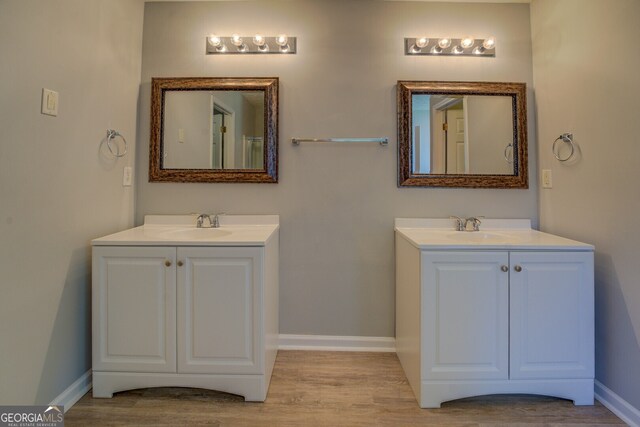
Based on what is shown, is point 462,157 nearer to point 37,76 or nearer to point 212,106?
point 212,106

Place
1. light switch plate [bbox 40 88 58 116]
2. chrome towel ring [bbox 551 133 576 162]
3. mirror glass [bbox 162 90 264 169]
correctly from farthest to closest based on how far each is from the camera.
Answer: mirror glass [bbox 162 90 264 169], chrome towel ring [bbox 551 133 576 162], light switch plate [bbox 40 88 58 116]

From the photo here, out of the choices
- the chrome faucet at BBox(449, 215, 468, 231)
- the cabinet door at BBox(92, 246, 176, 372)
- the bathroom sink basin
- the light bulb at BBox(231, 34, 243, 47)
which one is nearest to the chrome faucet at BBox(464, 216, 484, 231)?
the chrome faucet at BBox(449, 215, 468, 231)

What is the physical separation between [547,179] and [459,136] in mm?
588

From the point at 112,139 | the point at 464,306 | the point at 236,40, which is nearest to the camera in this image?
the point at 464,306

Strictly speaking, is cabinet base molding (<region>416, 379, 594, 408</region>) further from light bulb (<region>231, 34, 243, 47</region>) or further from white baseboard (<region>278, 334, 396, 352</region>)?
light bulb (<region>231, 34, 243, 47</region>)

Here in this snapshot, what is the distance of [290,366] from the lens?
192cm

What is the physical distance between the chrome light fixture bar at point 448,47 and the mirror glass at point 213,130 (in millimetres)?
1010

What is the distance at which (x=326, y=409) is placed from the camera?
61.0 inches

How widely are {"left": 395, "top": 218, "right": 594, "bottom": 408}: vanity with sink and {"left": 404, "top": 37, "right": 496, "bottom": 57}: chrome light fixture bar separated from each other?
1.28 metres

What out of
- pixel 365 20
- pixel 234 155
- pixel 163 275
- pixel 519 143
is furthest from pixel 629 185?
pixel 163 275

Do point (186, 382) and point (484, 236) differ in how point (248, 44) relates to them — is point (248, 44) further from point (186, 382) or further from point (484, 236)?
point (186, 382)

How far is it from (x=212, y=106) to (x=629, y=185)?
7.38 feet

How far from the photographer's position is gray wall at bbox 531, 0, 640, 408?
4.81 feet

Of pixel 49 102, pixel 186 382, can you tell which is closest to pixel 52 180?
pixel 49 102
